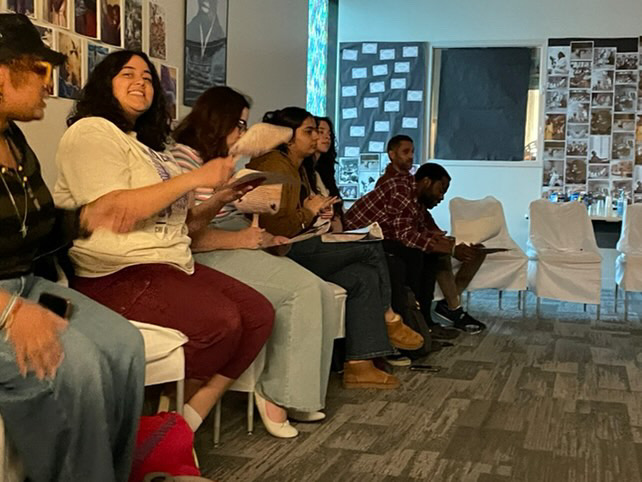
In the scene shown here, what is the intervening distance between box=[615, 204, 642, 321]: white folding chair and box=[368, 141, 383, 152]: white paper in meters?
2.31

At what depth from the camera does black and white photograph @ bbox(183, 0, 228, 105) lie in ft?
12.4

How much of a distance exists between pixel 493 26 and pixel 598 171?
150 centimetres

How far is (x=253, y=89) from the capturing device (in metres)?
4.67

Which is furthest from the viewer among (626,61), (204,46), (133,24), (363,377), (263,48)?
(626,61)

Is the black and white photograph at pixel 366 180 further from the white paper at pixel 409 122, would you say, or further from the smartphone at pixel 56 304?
the smartphone at pixel 56 304

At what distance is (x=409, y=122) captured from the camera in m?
7.16

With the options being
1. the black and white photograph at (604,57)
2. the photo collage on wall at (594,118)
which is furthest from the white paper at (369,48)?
the black and white photograph at (604,57)

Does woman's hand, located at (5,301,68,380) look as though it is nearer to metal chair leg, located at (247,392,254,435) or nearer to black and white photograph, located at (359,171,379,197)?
metal chair leg, located at (247,392,254,435)

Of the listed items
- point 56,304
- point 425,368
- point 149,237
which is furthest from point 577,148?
point 56,304

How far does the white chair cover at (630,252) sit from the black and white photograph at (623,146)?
141cm

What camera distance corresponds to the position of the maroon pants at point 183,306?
7.18 ft

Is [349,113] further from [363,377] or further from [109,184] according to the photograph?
[109,184]

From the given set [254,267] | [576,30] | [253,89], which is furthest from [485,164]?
[254,267]

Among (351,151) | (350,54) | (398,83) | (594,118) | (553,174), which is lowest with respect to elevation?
(553,174)
